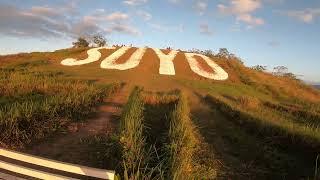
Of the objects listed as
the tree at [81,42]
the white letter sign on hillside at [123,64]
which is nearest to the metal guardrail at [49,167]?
the white letter sign on hillside at [123,64]

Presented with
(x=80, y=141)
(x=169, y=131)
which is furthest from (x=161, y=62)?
(x=169, y=131)

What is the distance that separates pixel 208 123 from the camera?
21734 mm

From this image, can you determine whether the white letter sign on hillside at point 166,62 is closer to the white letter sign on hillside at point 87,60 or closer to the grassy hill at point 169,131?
the grassy hill at point 169,131

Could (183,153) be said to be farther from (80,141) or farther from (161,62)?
(161,62)

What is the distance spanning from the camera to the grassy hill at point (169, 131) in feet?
40.5

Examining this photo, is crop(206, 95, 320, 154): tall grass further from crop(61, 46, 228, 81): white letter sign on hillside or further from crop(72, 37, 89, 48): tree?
crop(72, 37, 89, 48): tree

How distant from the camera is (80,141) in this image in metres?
15.7

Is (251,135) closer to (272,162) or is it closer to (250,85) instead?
(272,162)

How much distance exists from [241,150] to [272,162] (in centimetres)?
199

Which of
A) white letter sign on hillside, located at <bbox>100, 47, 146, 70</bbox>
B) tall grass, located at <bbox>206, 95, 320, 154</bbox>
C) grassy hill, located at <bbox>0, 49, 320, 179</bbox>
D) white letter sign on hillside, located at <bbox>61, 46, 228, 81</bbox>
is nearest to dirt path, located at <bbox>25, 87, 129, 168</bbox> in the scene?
grassy hill, located at <bbox>0, 49, 320, 179</bbox>

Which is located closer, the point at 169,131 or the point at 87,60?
the point at 169,131

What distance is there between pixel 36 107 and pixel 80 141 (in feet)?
7.38

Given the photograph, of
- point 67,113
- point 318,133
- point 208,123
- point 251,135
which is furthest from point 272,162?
point 67,113

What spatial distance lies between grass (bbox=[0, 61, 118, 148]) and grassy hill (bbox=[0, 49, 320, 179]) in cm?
4
